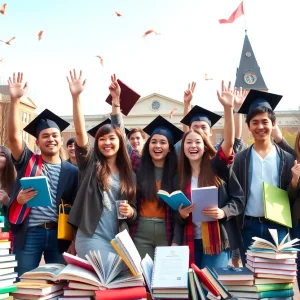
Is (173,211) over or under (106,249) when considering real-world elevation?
over

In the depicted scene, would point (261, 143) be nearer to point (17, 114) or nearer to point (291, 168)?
point (291, 168)

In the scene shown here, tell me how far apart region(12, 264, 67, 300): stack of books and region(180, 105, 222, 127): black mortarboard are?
8.91 feet

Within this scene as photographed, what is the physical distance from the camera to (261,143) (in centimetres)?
397

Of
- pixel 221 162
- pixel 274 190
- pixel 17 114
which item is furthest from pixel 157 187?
pixel 17 114

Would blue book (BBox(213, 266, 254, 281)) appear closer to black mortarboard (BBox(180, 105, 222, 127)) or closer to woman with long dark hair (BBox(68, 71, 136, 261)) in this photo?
woman with long dark hair (BBox(68, 71, 136, 261))

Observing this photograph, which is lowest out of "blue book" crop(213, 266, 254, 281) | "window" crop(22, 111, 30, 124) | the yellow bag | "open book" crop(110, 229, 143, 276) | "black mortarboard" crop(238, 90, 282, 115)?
"blue book" crop(213, 266, 254, 281)

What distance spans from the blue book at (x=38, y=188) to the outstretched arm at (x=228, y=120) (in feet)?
5.65

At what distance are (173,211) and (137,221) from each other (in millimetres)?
370

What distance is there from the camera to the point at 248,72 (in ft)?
185

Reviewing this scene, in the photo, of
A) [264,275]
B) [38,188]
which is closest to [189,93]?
[38,188]

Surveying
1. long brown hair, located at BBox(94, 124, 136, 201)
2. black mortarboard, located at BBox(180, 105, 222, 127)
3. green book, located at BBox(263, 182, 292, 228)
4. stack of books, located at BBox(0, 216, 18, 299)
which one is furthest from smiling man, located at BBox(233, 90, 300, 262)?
stack of books, located at BBox(0, 216, 18, 299)

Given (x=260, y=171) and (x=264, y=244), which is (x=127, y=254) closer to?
(x=264, y=244)

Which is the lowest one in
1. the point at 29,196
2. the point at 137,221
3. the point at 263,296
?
the point at 263,296

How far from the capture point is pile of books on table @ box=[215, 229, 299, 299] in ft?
8.96
